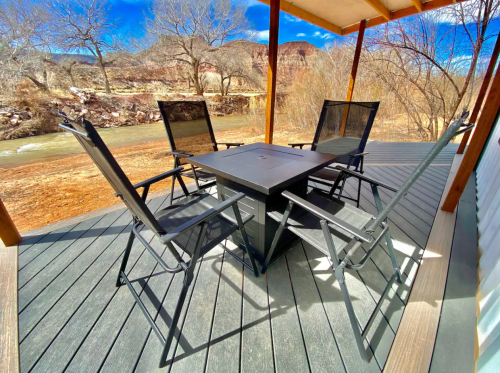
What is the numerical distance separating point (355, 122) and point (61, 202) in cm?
398

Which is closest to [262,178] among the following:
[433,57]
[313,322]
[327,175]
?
[313,322]

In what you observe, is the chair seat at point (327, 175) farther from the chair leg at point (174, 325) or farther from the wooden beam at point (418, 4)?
the wooden beam at point (418, 4)

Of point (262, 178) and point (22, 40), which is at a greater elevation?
A: point (22, 40)

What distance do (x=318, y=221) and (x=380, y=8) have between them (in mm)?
3588

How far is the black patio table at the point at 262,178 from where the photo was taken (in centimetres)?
120

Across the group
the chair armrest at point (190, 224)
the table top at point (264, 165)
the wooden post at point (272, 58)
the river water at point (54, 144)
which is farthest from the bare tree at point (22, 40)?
the chair armrest at point (190, 224)

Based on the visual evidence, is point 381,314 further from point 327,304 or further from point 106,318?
point 106,318

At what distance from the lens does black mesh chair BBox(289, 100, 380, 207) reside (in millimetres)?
2256

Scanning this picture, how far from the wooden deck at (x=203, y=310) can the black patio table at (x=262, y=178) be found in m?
0.27

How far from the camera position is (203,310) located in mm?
1203

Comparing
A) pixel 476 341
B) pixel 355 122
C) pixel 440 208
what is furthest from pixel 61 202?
pixel 440 208

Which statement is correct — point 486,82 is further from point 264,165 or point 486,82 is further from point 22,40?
point 22,40

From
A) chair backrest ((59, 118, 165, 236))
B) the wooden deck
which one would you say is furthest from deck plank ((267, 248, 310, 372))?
chair backrest ((59, 118, 165, 236))

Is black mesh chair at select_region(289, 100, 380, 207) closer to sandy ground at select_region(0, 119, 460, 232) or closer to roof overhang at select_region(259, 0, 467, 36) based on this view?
roof overhang at select_region(259, 0, 467, 36)
